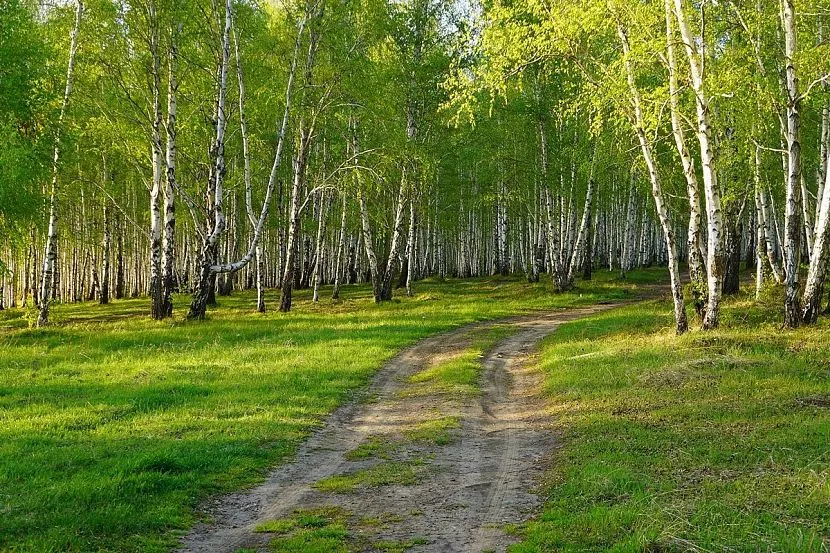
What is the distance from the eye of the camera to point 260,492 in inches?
343

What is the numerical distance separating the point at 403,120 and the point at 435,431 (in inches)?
1038

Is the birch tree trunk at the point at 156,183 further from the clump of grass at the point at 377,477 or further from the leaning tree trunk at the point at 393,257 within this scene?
the clump of grass at the point at 377,477

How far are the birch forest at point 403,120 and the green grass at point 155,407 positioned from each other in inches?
155

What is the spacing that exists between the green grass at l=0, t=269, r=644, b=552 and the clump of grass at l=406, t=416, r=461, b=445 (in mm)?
1899

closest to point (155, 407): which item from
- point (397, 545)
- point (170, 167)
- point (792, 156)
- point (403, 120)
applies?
point (397, 545)

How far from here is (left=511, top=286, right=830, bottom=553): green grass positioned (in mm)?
6391

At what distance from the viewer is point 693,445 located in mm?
9430

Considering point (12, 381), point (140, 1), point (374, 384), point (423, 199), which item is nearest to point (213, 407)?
point (374, 384)

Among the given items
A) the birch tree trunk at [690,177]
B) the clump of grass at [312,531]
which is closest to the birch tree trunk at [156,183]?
the birch tree trunk at [690,177]

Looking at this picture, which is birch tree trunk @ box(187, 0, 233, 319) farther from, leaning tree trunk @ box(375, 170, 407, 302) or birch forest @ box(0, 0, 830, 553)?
leaning tree trunk @ box(375, 170, 407, 302)

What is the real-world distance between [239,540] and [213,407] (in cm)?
627

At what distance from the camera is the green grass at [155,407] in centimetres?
757

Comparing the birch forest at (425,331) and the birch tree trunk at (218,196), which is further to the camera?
the birch tree trunk at (218,196)

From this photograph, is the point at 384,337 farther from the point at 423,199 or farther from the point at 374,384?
the point at 423,199
